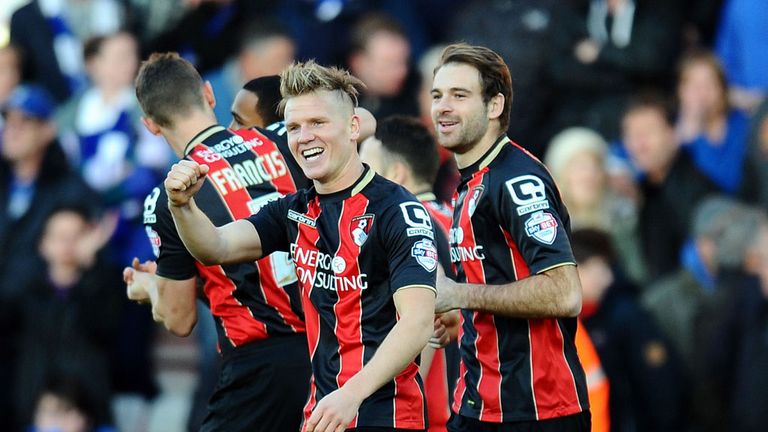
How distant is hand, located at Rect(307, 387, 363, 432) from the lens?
542 centimetres

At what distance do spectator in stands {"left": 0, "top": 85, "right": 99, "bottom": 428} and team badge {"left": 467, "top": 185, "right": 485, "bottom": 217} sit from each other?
5.44 metres

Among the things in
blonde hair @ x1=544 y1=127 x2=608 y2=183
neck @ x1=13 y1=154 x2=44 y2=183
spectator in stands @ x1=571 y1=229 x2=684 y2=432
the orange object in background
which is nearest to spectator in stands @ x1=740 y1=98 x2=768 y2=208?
blonde hair @ x1=544 y1=127 x2=608 y2=183

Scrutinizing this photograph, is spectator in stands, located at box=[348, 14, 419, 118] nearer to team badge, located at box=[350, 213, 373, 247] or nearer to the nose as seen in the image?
the nose

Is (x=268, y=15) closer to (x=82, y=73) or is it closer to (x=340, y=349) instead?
(x=82, y=73)

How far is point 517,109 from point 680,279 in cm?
188

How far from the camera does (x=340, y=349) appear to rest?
6012 millimetres

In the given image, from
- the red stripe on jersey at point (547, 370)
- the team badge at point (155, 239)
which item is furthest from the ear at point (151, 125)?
the red stripe on jersey at point (547, 370)

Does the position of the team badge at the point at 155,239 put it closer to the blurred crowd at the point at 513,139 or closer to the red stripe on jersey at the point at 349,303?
the red stripe on jersey at the point at 349,303

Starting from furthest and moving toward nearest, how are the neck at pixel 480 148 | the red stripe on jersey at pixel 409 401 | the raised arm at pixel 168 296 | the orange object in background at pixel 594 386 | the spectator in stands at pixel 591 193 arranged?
the spectator in stands at pixel 591 193 → the orange object in background at pixel 594 386 → the raised arm at pixel 168 296 → the neck at pixel 480 148 → the red stripe on jersey at pixel 409 401

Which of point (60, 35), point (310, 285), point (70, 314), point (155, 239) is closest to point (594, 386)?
point (310, 285)

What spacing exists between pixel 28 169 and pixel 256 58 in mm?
2053

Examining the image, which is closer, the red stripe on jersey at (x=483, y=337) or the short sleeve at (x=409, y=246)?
the short sleeve at (x=409, y=246)

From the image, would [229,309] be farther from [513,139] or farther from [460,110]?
[513,139]

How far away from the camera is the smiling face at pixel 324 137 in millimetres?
6008
